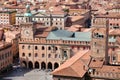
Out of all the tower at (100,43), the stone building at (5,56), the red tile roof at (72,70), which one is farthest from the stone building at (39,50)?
the red tile roof at (72,70)

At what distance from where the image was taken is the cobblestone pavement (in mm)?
66625

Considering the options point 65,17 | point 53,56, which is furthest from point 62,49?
point 65,17

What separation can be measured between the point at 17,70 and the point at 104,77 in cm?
2644

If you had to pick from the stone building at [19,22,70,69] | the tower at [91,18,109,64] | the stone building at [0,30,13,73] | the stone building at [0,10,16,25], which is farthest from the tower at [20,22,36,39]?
the stone building at [0,10,16,25]

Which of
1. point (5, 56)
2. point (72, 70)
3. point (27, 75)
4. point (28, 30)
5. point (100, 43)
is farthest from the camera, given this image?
point (28, 30)

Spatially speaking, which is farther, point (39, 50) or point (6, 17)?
point (6, 17)

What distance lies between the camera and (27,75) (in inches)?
2702

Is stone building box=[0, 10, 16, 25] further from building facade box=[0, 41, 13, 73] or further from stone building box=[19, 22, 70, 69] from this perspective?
building facade box=[0, 41, 13, 73]

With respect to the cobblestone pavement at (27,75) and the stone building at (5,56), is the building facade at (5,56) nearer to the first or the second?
the stone building at (5,56)

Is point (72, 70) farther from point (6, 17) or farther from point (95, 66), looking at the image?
point (6, 17)

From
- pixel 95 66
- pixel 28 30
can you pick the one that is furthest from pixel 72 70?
pixel 28 30

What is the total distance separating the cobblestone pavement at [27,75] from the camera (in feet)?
219

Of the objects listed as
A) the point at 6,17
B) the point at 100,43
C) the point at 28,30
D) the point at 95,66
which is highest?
the point at 100,43

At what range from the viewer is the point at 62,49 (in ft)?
239
